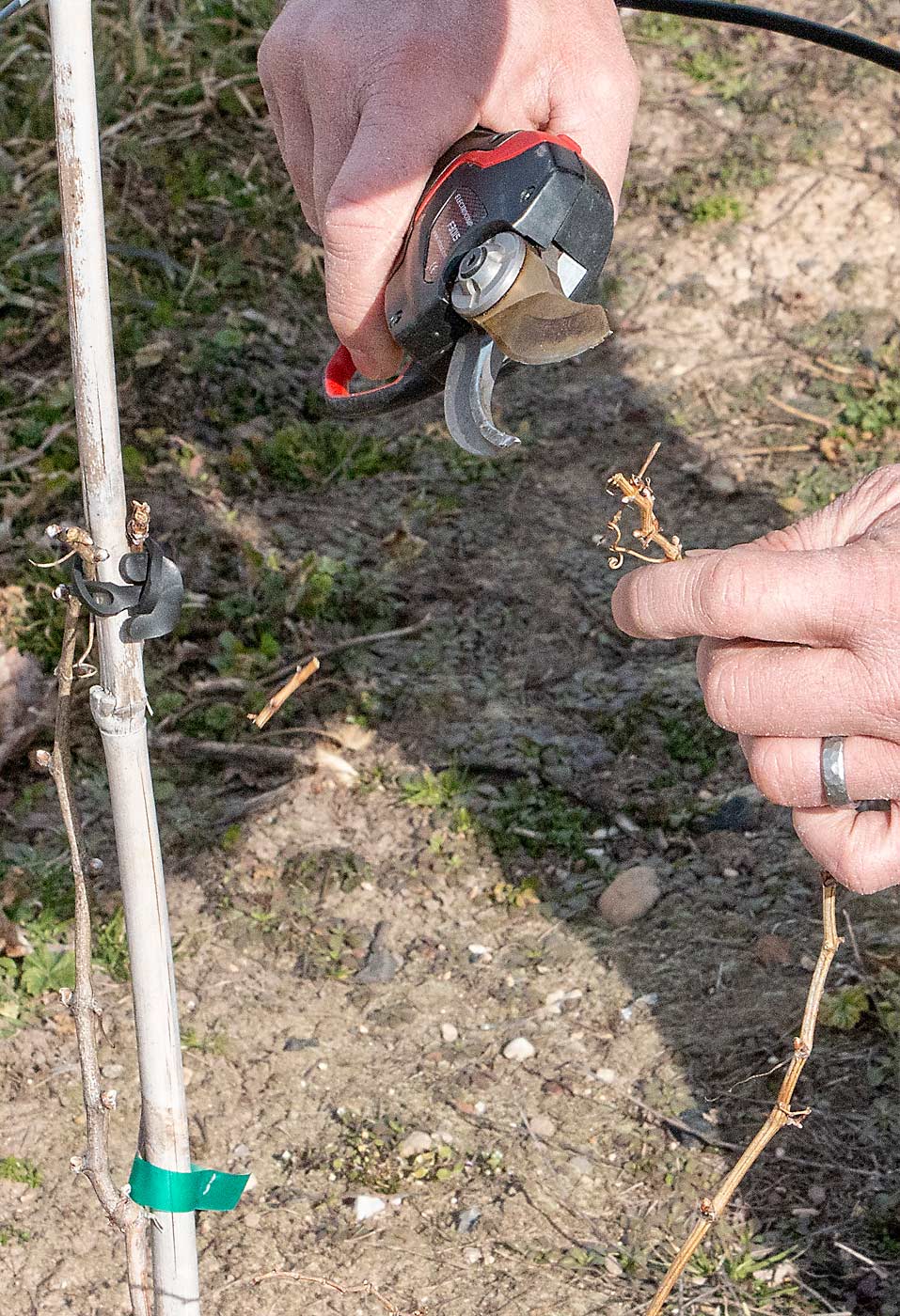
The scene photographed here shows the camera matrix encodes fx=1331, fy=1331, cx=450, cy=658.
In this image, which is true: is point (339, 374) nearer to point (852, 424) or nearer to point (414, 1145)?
point (414, 1145)

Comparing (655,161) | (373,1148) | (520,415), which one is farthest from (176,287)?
(373,1148)

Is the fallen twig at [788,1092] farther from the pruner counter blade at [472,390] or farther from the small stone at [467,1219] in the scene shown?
the pruner counter blade at [472,390]

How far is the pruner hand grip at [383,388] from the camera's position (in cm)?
170

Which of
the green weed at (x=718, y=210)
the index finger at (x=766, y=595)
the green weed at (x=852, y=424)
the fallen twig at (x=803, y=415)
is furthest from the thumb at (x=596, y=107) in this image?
the green weed at (x=718, y=210)

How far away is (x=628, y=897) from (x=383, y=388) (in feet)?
3.71

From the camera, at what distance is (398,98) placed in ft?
5.05

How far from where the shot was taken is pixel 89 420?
119 cm

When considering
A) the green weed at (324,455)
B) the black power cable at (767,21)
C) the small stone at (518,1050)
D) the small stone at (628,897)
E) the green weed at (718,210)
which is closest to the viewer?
the black power cable at (767,21)

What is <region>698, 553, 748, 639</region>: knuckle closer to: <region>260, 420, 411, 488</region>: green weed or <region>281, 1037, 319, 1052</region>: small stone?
<region>281, 1037, 319, 1052</region>: small stone

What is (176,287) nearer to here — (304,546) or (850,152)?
(304,546)

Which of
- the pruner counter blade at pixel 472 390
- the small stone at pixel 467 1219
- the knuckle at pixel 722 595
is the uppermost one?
the pruner counter blade at pixel 472 390

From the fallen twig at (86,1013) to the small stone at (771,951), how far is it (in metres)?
1.21

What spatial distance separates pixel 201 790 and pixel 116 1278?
3.42ft

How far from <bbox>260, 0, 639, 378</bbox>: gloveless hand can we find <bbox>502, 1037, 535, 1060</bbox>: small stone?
1158 mm
